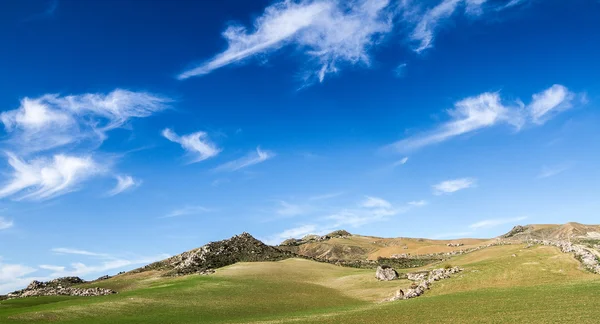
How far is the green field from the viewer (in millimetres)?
38594

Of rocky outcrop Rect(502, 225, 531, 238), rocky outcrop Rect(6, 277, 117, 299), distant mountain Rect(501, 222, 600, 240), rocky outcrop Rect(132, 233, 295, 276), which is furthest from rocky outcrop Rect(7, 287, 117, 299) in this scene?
rocky outcrop Rect(502, 225, 531, 238)

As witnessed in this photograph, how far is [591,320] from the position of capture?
30.7 metres

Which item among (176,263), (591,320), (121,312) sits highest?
(176,263)

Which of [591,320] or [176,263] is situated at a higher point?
[176,263]

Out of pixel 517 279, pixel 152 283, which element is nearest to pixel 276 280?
pixel 152 283

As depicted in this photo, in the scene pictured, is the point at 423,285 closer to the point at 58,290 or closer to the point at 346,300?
the point at 346,300

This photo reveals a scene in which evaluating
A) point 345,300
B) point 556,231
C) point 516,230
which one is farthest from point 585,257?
point 516,230

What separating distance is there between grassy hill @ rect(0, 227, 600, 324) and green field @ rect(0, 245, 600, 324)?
103mm

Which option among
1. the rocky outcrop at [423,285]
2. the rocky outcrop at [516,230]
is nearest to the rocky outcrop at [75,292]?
the rocky outcrop at [423,285]

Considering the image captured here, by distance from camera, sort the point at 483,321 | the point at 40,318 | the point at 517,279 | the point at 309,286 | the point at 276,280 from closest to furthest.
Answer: the point at 483,321 → the point at 40,318 → the point at 517,279 → the point at 309,286 → the point at 276,280

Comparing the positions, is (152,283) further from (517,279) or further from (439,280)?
(517,279)

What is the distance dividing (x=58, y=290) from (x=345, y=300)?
5734 cm

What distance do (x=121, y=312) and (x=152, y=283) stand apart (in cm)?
3513

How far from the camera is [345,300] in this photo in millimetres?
62125
